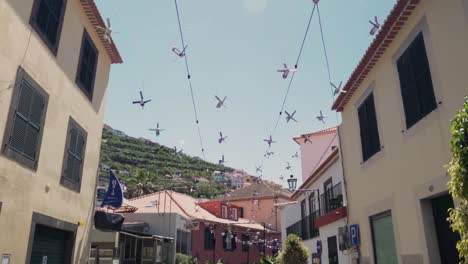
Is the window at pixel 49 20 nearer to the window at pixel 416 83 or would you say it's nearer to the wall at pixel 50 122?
the wall at pixel 50 122

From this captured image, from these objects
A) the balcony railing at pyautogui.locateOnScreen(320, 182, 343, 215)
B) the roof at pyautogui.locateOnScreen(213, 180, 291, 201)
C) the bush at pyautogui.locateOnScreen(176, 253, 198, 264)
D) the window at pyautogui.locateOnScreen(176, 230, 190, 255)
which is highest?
the roof at pyautogui.locateOnScreen(213, 180, 291, 201)

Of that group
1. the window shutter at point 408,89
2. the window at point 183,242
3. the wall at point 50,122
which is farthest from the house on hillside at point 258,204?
the window shutter at point 408,89

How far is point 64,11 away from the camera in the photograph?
9477mm

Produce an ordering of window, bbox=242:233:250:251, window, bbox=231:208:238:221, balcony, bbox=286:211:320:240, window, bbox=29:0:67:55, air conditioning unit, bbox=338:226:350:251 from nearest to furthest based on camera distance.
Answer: window, bbox=29:0:67:55 → air conditioning unit, bbox=338:226:350:251 → balcony, bbox=286:211:320:240 → window, bbox=242:233:250:251 → window, bbox=231:208:238:221

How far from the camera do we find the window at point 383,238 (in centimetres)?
941

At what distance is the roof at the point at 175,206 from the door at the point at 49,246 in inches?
697

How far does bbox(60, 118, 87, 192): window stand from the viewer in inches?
386

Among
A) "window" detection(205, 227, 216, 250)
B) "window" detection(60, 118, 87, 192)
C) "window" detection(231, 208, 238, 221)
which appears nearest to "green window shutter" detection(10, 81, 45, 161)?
"window" detection(60, 118, 87, 192)

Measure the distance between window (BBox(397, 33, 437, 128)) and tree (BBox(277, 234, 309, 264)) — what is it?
40.3 feet

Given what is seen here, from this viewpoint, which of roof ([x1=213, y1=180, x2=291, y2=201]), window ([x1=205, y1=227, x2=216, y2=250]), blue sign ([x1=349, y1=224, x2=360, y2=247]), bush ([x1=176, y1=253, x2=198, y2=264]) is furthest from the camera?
roof ([x1=213, y1=180, x2=291, y2=201])

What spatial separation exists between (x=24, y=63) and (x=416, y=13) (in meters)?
7.69

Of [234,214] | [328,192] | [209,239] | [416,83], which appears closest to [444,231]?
[416,83]

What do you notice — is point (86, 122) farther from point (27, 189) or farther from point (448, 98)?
point (448, 98)

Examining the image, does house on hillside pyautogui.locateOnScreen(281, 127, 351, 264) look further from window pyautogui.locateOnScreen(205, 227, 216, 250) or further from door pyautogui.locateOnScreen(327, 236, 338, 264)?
window pyautogui.locateOnScreen(205, 227, 216, 250)
